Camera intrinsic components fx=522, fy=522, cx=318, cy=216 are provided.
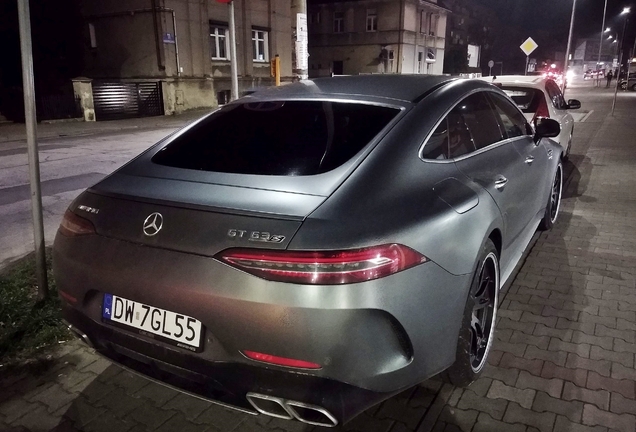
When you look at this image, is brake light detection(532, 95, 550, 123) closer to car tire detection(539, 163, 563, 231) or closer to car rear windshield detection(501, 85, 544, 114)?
car rear windshield detection(501, 85, 544, 114)

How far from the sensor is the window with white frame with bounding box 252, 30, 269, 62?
28953mm

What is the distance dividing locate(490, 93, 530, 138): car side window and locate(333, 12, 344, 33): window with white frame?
147ft

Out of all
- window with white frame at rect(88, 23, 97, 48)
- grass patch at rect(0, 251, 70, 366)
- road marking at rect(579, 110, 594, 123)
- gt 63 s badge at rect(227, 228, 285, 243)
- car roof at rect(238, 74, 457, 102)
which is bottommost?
grass patch at rect(0, 251, 70, 366)

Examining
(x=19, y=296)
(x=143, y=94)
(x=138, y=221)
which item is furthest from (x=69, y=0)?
(x=138, y=221)

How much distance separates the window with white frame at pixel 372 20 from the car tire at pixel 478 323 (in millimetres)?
44950

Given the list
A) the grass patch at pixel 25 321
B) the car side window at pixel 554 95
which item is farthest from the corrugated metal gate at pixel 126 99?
the grass patch at pixel 25 321

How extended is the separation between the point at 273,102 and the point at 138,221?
1273mm

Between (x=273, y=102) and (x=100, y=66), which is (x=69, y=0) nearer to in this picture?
(x=100, y=66)

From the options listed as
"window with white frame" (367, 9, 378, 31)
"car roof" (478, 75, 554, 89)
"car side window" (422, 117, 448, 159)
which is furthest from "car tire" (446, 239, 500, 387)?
"window with white frame" (367, 9, 378, 31)

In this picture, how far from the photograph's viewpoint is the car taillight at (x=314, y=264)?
196 cm

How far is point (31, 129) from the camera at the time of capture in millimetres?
3576

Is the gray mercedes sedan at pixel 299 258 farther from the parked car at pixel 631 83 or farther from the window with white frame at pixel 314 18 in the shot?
the parked car at pixel 631 83

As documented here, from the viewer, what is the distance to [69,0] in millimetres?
27031

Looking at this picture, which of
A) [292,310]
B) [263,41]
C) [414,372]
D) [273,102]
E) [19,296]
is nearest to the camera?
[292,310]
